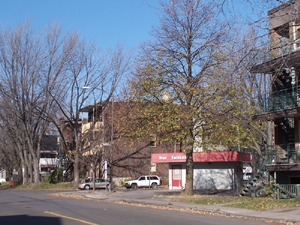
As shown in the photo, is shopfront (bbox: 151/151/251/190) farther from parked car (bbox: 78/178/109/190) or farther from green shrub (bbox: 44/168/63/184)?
green shrub (bbox: 44/168/63/184)

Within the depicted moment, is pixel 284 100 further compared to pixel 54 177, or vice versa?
pixel 54 177

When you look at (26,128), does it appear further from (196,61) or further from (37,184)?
(196,61)

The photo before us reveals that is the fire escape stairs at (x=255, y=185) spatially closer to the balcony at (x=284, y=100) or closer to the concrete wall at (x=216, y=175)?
the balcony at (x=284, y=100)

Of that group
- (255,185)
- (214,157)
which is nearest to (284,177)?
(255,185)

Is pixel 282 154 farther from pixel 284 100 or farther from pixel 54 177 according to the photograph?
pixel 54 177

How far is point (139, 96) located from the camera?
22.0m

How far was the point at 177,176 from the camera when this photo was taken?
3453 cm

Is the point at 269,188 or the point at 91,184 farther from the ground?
Result: the point at 269,188

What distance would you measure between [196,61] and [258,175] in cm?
906

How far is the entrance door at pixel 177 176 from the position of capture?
34.3 meters

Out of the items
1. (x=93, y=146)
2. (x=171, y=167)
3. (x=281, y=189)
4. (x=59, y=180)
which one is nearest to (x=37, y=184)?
(x=59, y=180)

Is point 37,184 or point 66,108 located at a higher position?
point 66,108

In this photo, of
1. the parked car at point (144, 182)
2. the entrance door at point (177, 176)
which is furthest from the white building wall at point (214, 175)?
the parked car at point (144, 182)

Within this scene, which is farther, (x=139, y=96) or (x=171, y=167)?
(x=171, y=167)
